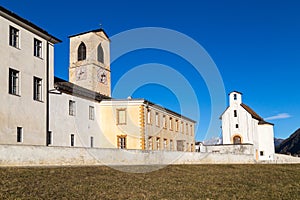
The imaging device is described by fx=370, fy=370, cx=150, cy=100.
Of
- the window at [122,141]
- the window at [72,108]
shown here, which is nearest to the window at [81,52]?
the window at [122,141]

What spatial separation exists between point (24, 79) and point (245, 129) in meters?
40.6

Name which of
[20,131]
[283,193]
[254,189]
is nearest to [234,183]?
[254,189]

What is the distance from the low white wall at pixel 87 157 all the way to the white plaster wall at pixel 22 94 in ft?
18.1

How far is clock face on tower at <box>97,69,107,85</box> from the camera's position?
61397 mm

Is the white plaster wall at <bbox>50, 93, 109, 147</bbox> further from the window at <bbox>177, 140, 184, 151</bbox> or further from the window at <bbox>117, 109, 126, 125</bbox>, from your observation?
the window at <bbox>177, 140, 184, 151</bbox>

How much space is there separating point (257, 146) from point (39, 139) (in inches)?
1613

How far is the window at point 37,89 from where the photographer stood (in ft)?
92.0

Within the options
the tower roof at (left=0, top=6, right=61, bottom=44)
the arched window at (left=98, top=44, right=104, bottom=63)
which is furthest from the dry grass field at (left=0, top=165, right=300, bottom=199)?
the arched window at (left=98, top=44, right=104, bottom=63)

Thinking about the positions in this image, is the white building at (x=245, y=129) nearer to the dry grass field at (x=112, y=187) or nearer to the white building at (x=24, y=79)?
the white building at (x=24, y=79)

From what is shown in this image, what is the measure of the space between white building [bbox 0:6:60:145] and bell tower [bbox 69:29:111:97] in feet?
95.4

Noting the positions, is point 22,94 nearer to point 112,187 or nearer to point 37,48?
point 37,48

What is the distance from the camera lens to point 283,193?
1588 centimetres

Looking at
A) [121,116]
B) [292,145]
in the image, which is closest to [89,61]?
[121,116]

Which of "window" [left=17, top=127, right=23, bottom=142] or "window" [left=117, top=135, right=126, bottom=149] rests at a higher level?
"window" [left=17, top=127, right=23, bottom=142]
